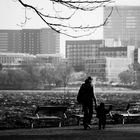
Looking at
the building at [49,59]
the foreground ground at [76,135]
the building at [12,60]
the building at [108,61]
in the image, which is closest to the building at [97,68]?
the building at [108,61]

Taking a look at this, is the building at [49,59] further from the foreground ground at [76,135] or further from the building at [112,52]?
the foreground ground at [76,135]

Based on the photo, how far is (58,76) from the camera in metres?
145

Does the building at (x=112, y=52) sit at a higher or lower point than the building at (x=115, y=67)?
higher

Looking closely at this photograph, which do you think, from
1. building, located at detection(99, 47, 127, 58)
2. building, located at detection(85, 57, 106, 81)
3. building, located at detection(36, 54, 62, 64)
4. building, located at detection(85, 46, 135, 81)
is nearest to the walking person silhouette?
building, located at detection(85, 46, 135, 81)

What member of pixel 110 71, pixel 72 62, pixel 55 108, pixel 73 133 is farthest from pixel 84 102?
pixel 72 62

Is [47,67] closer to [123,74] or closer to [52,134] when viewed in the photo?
[123,74]

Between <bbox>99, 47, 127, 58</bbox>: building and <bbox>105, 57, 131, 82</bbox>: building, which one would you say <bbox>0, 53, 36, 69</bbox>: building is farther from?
<bbox>99, 47, 127, 58</bbox>: building

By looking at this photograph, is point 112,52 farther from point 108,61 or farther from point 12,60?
point 12,60

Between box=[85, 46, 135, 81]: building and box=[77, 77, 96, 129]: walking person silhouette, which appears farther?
box=[85, 46, 135, 81]: building

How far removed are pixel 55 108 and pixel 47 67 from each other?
139 metres

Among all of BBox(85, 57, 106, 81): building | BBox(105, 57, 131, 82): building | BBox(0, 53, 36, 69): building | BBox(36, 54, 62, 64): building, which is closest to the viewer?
BBox(0, 53, 36, 69): building

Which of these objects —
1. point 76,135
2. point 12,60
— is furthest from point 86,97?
point 12,60

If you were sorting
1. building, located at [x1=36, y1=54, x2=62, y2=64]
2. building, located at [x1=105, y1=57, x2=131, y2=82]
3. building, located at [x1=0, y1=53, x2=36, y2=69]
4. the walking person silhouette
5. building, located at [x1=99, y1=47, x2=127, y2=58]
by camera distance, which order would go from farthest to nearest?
building, located at [x1=99, y1=47, x2=127, y2=58]
building, located at [x1=36, y1=54, x2=62, y2=64]
building, located at [x1=105, y1=57, x2=131, y2=82]
building, located at [x1=0, y1=53, x2=36, y2=69]
the walking person silhouette

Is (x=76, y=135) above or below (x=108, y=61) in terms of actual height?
below
